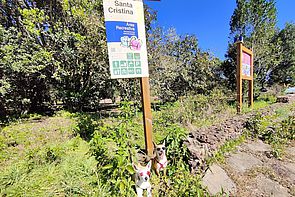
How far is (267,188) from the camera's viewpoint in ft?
6.48

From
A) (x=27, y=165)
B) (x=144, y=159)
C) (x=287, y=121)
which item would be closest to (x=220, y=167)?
(x=144, y=159)

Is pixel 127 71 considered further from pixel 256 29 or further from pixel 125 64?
pixel 256 29

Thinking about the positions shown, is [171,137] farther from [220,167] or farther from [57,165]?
[57,165]

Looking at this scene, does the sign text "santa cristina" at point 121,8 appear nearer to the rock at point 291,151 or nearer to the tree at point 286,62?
the rock at point 291,151

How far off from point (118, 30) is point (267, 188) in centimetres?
273

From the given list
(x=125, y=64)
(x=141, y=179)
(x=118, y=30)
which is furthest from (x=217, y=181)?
(x=118, y=30)

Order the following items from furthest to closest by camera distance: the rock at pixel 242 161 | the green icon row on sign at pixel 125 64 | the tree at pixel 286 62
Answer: the tree at pixel 286 62 → the rock at pixel 242 161 → the green icon row on sign at pixel 125 64

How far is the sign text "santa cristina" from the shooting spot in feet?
7.27

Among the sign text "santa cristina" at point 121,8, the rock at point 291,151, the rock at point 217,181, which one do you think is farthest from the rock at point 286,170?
the sign text "santa cristina" at point 121,8

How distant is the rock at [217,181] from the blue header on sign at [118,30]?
2.14 meters

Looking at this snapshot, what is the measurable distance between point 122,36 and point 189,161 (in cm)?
191

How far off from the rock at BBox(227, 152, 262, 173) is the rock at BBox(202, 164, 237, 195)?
0.29 meters

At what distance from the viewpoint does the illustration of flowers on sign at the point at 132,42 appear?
7.54 feet

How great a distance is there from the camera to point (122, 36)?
2279 mm
